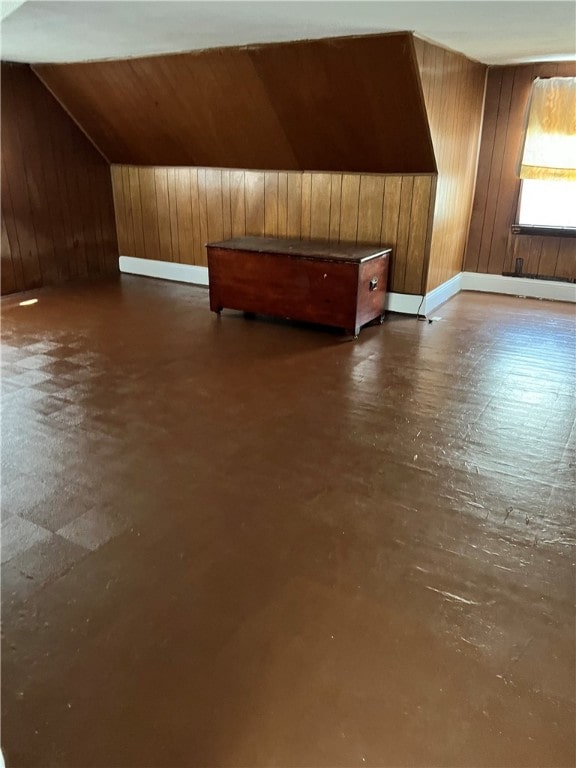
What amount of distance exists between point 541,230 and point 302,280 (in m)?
2.54

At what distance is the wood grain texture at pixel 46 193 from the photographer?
523 centimetres

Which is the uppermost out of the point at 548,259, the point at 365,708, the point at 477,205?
the point at 477,205

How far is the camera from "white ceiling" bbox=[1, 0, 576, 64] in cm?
285

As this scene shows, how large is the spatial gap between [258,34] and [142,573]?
3.20 meters

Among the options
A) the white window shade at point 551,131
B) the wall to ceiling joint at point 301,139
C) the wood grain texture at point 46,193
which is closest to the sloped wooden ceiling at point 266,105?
the wall to ceiling joint at point 301,139

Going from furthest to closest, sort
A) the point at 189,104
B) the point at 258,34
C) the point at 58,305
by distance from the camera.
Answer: the point at 58,305
the point at 189,104
the point at 258,34

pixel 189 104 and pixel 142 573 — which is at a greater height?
pixel 189 104

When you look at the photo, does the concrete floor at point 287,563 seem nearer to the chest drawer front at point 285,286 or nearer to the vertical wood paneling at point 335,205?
the chest drawer front at point 285,286

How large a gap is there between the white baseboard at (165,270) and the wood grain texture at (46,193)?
28 centimetres

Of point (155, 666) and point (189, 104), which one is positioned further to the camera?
point (189, 104)

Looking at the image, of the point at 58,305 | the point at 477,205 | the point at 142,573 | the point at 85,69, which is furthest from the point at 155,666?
the point at 477,205

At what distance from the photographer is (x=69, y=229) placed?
5895 millimetres

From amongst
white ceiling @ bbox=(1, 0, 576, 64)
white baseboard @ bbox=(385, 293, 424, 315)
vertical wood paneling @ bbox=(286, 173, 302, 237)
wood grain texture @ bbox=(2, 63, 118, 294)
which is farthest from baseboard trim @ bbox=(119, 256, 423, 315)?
white ceiling @ bbox=(1, 0, 576, 64)

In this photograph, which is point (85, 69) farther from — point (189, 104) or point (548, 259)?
point (548, 259)
